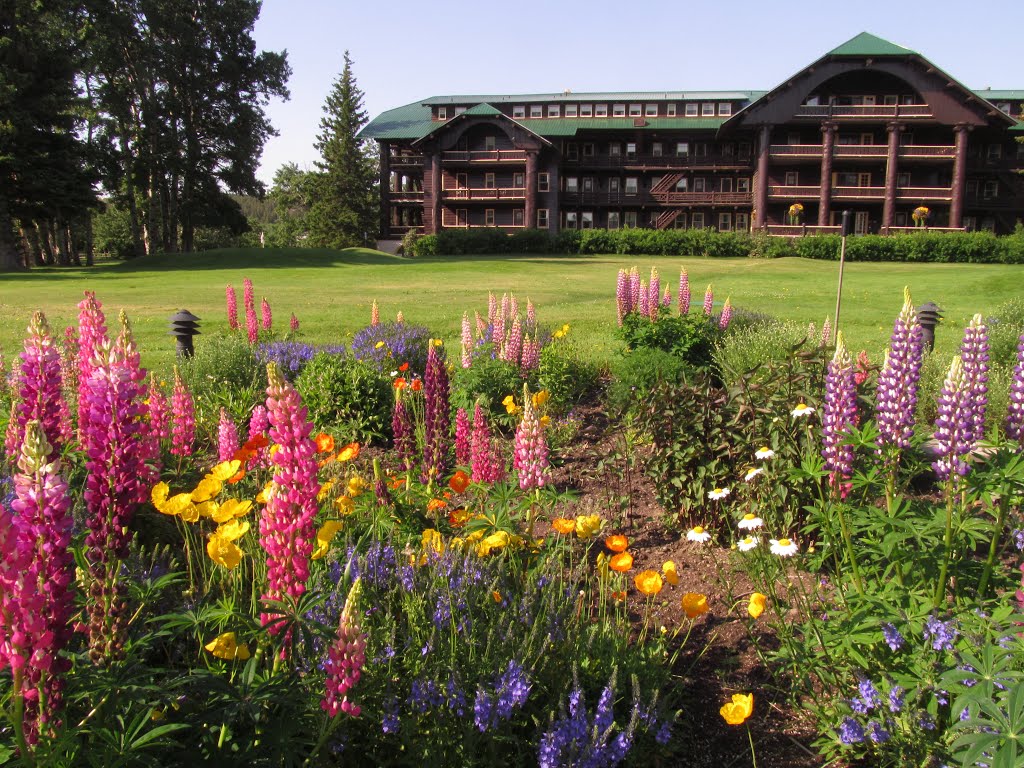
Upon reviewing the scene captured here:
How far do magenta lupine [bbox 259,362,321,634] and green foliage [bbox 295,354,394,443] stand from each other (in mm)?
4693

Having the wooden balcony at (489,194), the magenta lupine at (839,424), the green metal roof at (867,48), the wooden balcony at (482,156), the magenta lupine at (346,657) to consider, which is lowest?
the magenta lupine at (346,657)

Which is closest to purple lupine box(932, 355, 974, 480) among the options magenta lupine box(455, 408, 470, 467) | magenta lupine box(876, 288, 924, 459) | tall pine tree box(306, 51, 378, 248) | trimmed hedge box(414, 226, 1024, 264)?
Result: magenta lupine box(876, 288, 924, 459)

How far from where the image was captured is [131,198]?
Answer: 4347 cm

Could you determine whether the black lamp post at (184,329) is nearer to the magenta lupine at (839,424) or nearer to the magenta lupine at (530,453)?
the magenta lupine at (530,453)

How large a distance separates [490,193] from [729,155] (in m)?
15.4

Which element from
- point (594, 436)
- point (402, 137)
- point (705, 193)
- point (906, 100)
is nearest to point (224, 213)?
point (402, 137)

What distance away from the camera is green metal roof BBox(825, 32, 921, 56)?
1608 inches

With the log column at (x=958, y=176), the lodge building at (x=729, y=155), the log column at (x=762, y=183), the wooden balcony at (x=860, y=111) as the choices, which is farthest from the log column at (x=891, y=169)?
the log column at (x=762, y=183)

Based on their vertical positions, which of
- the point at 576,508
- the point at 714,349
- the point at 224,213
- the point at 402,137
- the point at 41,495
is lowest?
the point at 576,508

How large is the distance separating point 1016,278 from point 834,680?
2635 cm

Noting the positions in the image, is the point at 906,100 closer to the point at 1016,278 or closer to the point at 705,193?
the point at 705,193

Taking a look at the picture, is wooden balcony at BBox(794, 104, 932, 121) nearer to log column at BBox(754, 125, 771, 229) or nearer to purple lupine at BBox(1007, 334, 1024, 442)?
log column at BBox(754, 125, 771, 229)

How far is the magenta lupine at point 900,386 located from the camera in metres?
3.18

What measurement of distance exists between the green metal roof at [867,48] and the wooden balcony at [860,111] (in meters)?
2.94
